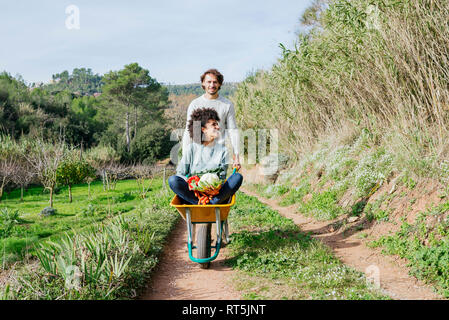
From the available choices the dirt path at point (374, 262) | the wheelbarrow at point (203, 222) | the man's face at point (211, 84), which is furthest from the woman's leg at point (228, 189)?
the dirt path at point (374, 262)

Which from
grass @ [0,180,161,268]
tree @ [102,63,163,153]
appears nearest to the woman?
grass @ [0,180,161,268]

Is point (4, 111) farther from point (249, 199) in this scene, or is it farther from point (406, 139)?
point (406, 139)

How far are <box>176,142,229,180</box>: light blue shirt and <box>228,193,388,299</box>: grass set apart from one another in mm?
996

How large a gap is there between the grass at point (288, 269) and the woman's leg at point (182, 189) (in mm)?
844

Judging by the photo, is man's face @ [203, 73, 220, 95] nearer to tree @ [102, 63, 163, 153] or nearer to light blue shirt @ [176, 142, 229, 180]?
light blue shirt @ [176, 142, 229, 180]

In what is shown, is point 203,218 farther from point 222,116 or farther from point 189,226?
point 222,116

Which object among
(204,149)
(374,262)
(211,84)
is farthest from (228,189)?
(374,262)

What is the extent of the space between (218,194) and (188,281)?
3.11ft

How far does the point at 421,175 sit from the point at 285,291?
2497mm

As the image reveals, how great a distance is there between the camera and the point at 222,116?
3828 mm

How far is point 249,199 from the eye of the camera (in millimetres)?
7961

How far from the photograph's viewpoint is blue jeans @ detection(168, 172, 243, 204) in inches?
133
